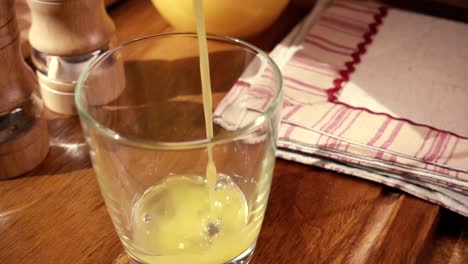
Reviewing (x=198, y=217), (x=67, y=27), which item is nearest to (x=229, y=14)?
(x=67, y=27)

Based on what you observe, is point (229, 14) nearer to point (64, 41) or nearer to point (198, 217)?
point (64, 41)

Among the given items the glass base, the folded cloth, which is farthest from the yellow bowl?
the glass base

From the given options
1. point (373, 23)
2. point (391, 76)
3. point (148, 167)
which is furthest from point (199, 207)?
point (373, 23)

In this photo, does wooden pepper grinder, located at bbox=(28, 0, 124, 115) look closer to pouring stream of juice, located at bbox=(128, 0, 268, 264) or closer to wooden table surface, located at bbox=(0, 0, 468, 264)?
wooden table surface, located at bbox=(0, 0, 468, 264)

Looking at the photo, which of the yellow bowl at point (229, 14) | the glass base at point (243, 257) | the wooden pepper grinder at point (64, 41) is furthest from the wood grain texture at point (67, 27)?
the glass base at point (243, 257)

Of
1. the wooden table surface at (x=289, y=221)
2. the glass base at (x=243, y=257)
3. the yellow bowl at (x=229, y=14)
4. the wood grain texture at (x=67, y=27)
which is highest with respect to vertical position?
the wood grain texture at (x=67, y=27)

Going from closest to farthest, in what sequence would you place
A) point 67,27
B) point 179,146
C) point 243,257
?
1. point 179,146
2. point 243,257
3. point 67,27

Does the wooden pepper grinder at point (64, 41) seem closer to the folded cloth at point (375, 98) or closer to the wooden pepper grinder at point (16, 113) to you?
the wooden pepper grinder at point (16, 113)
